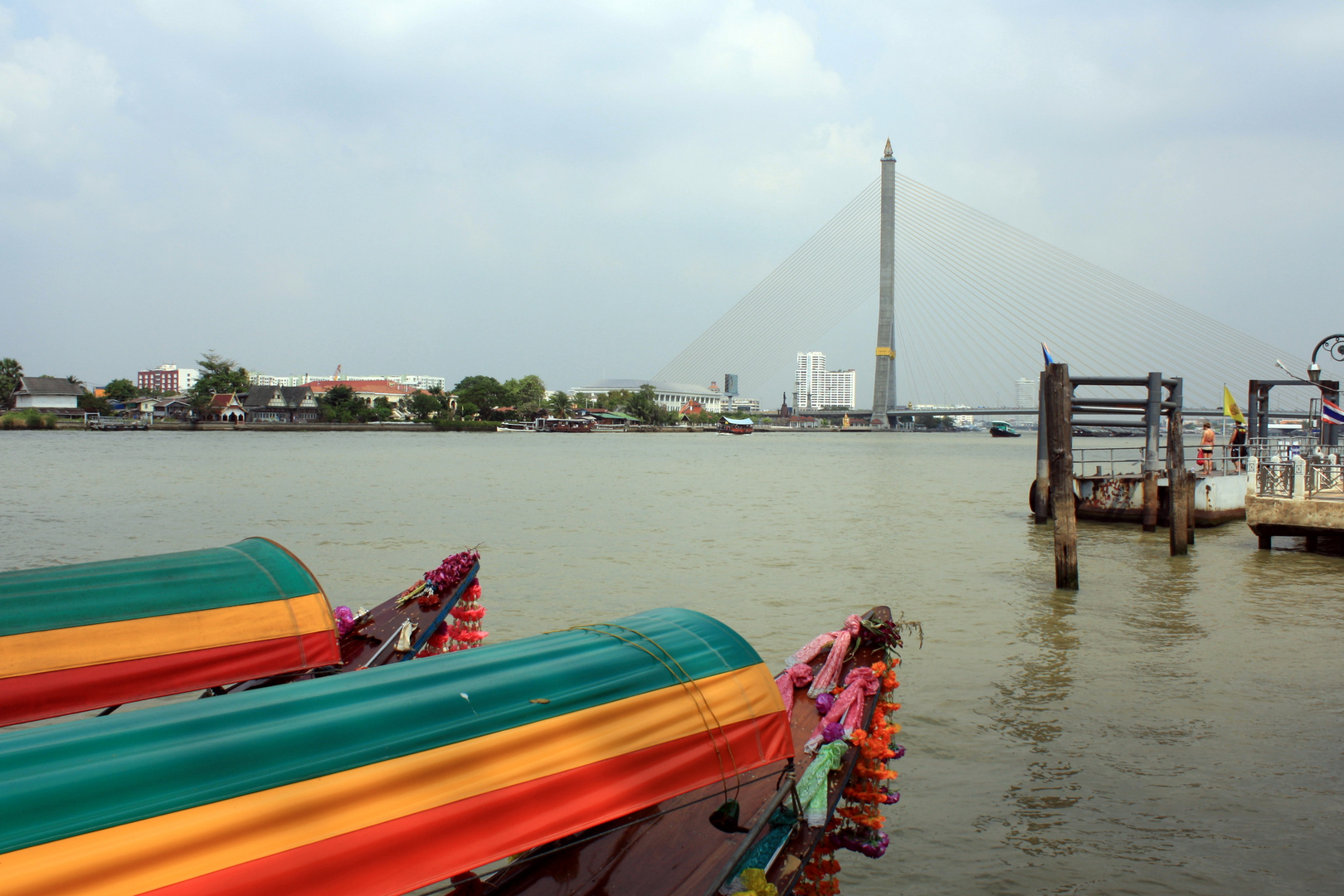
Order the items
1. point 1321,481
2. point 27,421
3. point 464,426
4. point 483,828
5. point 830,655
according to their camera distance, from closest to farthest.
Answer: point 483,828 < point 830,655 < point 1321,481 < point 27,421 < point 464,426

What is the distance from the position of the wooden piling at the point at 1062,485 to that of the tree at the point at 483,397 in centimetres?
8957

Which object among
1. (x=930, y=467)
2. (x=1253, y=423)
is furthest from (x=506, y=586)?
(x=930, y=467)

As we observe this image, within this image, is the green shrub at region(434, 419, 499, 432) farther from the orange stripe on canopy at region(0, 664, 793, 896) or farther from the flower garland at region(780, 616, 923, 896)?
the orange stripe on canopy at region(0, 664, 793, 896)

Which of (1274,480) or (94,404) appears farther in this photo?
(94,404)

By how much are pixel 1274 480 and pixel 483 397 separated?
297 feet

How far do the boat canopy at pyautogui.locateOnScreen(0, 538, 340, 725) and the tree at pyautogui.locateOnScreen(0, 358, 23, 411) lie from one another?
315ft

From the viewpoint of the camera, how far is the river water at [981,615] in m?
4.29

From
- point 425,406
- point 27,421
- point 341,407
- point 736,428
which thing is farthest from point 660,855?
point 736,428

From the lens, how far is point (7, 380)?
264 ft

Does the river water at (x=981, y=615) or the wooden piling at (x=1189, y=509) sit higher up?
the wooden piling at (x=1189, y=509)

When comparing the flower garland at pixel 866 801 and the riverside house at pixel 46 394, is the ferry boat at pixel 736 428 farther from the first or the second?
the flower garland at pixel 866 801

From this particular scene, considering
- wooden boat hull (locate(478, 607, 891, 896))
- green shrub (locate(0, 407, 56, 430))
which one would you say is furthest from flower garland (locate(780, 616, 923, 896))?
→ green shrub (locate(0, 407, 56, 430))

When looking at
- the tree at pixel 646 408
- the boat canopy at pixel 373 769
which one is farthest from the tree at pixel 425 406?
the boat canopy at pixel 373 769

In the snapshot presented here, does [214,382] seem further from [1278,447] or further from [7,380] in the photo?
[1278,447]
